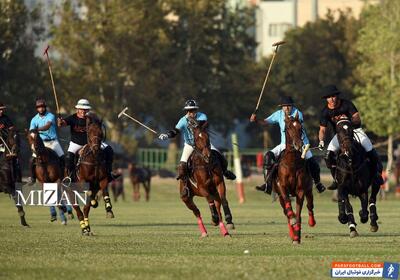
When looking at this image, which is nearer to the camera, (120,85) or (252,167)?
(252,167)

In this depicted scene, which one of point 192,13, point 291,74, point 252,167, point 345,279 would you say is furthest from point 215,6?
point 345,279

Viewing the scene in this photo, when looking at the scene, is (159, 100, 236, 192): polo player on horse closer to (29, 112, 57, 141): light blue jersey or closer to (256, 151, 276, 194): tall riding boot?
(256, 151, 276, 194): tall riding boot

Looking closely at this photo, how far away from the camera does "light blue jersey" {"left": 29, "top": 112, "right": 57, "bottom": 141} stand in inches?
1347

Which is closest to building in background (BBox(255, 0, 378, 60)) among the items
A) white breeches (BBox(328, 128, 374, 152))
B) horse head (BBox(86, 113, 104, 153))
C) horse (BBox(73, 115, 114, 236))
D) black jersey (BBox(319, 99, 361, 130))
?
horse (BBox(73, 115, 114, 236))

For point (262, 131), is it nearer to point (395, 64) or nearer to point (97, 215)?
point (395, 64)

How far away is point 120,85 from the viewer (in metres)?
89.8

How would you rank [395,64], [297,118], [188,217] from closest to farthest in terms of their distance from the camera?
[297,118], [188,217], [395,64]

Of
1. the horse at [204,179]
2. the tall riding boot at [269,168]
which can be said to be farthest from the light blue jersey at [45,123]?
the tall riding boot at [269,168]

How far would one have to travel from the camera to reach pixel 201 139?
91.4ft

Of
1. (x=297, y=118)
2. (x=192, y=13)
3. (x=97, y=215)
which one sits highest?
(x=192, y=13)

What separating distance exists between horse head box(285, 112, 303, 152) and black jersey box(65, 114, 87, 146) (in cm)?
730

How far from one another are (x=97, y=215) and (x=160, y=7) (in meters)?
49.9

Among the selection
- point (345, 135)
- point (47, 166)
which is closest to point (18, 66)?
point (47, 166)

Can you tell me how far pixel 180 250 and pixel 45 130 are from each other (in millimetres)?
10552
